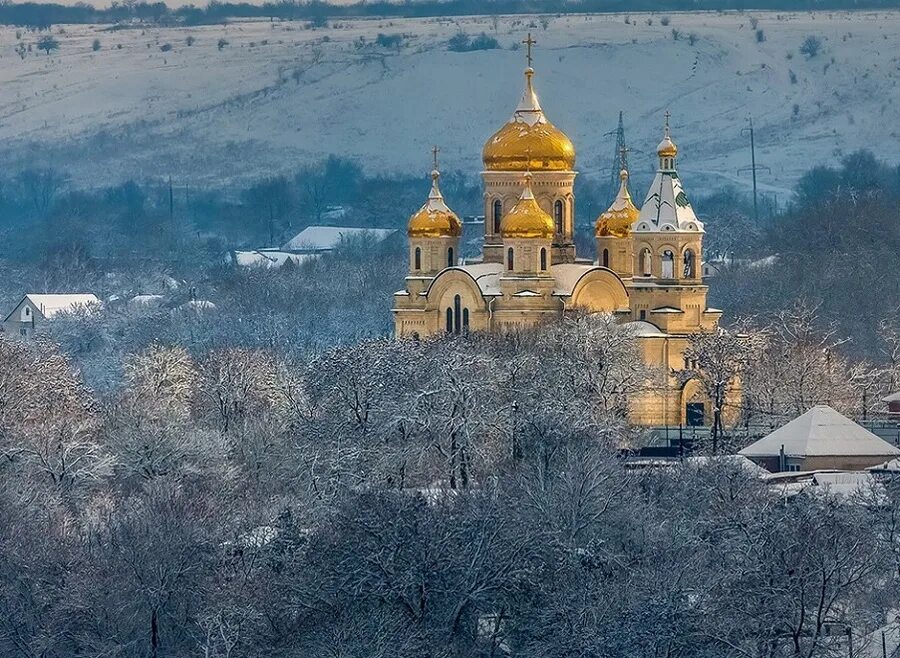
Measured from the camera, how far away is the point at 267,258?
12394cm

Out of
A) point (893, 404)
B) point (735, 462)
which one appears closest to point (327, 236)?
point (893, 404)

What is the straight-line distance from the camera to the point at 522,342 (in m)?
59.7

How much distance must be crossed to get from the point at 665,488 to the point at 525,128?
19.5m

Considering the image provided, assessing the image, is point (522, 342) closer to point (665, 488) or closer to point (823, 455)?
point (823, 455)

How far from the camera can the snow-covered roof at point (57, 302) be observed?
94.4 m

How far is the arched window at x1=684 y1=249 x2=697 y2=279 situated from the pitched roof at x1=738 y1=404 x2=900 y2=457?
872 cm

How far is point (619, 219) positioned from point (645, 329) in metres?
3.84

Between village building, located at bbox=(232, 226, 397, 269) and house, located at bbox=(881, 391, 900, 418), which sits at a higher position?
village building, located at bbox=(232, 226, 397, 269)

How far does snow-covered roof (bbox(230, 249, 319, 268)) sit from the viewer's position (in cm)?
11585

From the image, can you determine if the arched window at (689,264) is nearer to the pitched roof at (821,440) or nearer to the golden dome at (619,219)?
the golden dome at (619,219)

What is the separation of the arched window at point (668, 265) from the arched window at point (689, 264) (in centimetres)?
28

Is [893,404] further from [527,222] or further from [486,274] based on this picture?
[486,274]

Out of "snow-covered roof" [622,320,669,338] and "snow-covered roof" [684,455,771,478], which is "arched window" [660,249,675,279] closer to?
"snow-covered roof" [622,320,669,338]

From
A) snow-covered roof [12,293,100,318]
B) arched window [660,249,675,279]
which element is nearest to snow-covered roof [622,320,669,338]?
arched window [660,249,675,279]
